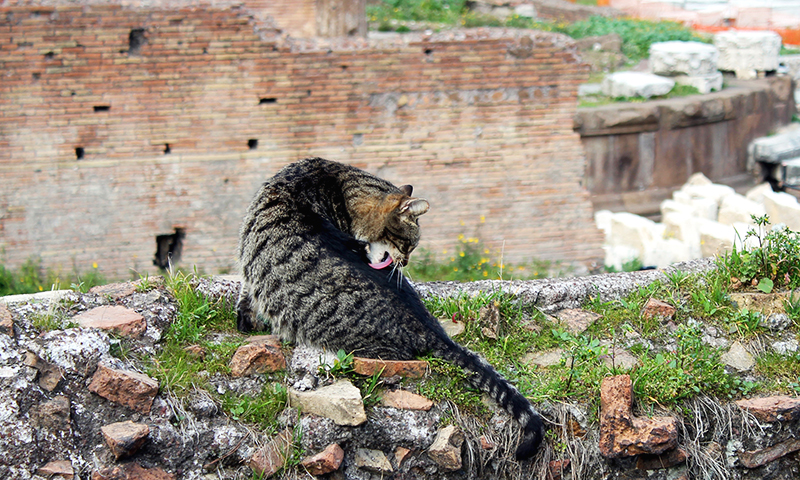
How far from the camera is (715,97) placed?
34.3 ft

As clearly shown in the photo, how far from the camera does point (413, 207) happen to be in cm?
329

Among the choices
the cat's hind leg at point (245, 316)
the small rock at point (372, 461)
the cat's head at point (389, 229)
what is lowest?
the small rock at point (372, 461)

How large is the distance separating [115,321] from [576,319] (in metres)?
2.22

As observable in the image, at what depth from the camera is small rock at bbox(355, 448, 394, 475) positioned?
2742 millimetres

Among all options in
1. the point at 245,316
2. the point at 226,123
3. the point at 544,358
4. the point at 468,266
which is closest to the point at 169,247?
the point at 226,123

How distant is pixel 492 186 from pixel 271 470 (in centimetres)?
586

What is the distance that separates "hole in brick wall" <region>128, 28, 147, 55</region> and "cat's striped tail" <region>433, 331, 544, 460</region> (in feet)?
18.6

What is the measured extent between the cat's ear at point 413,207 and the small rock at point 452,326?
56 cm

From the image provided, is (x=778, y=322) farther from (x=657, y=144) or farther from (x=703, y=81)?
(x=703, y=81)

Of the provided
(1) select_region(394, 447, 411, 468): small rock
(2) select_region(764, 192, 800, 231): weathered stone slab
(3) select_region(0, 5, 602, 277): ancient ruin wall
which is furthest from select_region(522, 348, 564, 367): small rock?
(2) select_region(764, 192, 800, 231): weathered stone slab

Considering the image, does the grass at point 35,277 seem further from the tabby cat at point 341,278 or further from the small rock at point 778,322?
the small rock at point 778,322

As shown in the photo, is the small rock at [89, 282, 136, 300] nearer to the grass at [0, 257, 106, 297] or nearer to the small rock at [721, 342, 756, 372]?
the small rock at [721, 342, 756, 372]

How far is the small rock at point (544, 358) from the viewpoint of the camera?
126 inches

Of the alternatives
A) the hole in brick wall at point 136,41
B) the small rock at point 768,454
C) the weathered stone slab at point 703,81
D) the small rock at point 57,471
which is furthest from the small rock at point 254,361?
the weathered stone slab at point 703,81
